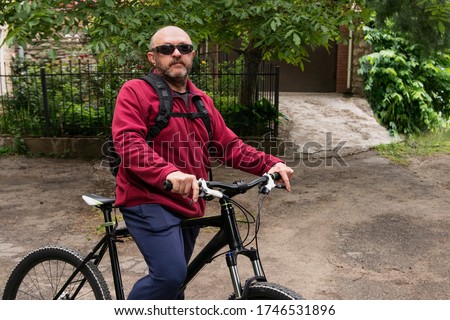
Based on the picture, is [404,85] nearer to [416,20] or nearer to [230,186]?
[416,20]

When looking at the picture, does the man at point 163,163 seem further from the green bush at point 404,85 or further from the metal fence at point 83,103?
the green bush at point 404,85

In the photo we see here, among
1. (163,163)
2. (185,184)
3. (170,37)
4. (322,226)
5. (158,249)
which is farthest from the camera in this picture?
(322,226)

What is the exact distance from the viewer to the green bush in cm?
1202

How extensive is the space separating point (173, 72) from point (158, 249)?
0.91m

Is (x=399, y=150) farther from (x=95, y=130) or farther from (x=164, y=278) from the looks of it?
(x=164, y=278)

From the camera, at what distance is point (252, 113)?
33.0 ft

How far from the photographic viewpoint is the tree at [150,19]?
19.6ft

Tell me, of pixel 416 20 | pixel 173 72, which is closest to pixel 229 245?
pixel 173 72

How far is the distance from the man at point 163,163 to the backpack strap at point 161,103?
27 mm

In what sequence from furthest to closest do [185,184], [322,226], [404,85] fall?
[404,85] < [322,226] < [185,184]

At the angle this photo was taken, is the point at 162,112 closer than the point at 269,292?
No

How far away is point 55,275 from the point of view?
340cm

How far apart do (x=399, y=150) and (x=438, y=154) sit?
728 mm
